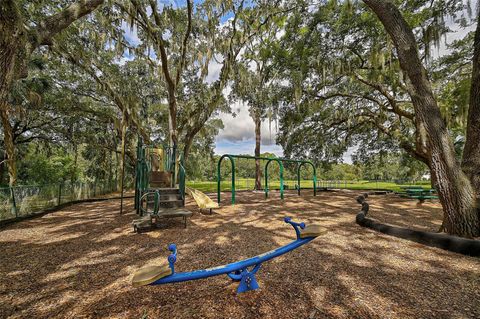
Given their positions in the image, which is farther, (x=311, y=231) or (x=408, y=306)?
(x=311, y=231)

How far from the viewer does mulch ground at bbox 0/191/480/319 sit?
74.5 inches

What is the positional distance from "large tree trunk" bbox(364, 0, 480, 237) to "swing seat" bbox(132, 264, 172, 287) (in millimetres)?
4960

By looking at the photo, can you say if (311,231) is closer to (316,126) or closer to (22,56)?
(22,56)

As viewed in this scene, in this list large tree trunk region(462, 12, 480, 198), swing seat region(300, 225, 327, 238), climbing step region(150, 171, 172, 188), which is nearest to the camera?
swing seat region(300, 225, 327, 238)

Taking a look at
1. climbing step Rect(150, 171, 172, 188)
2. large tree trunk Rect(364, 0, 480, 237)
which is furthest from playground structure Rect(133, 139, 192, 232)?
large tree trunk Rect(364, 0, 480, 237)

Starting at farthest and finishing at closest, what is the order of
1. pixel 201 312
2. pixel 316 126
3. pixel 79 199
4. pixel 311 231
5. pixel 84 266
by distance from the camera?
pixel 316 126, pixel 79 199, pixel 84 266, pixel 311 231, pixel 201 312

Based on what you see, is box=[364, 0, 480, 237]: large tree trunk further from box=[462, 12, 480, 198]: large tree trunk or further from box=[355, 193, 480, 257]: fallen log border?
box=[355, 193, 480, 257]: fallen log border

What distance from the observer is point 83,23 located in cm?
843

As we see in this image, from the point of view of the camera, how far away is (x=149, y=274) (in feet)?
4.85

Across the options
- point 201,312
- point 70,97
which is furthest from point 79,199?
point 201,312

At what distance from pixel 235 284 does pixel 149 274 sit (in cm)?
121

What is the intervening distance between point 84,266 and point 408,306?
Result: 4103 millimetres

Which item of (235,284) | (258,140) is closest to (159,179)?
(235,284)

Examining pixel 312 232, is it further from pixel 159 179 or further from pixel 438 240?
pixel 159 179
